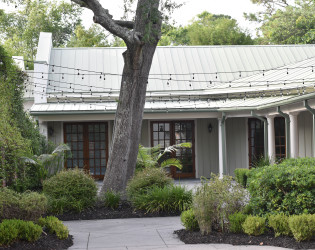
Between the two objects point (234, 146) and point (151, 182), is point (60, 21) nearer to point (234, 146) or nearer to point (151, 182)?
point (234, 146)

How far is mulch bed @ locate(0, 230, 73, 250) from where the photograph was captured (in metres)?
7.84

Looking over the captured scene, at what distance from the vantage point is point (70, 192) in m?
11.5

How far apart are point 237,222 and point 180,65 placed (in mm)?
13802

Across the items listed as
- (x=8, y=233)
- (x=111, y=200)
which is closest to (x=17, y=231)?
(x=8, y=233)

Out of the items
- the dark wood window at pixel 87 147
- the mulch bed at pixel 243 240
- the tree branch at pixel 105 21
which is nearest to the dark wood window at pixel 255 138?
the dark wood window at pixel 87 147

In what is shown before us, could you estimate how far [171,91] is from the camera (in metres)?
20.3

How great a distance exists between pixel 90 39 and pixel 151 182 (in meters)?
26.9

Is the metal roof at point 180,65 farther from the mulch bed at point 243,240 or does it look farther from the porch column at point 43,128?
the mulch bed at point 243,240

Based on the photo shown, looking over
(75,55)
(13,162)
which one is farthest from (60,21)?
(13,162)

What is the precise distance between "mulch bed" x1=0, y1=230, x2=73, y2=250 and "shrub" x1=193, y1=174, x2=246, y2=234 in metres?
2.11

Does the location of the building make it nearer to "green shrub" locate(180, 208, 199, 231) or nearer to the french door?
the french door

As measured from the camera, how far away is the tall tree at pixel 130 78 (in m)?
12.6

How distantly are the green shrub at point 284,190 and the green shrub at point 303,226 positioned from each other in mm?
303

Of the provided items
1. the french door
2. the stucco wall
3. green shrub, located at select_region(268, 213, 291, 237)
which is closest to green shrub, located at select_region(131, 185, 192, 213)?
green shrub, located at select_region(268, 213, 291, 237)
